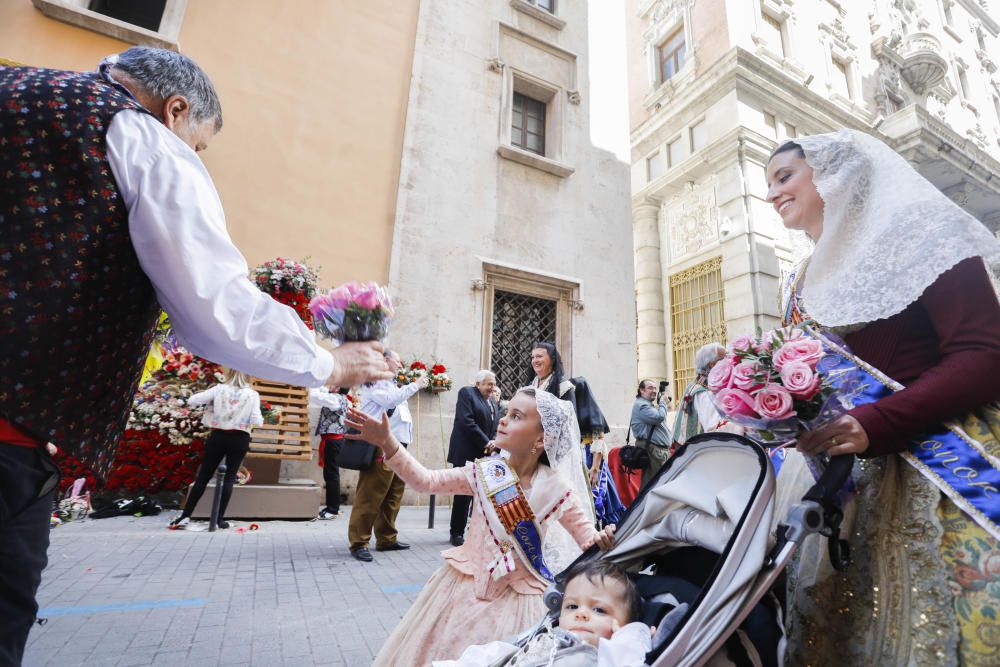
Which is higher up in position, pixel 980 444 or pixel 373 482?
pixel 980 444

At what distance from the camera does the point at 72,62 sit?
23.2 feet

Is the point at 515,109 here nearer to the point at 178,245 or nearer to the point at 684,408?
the point at 684,408

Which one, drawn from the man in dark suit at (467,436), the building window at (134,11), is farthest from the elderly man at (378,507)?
the building window at (134,11)

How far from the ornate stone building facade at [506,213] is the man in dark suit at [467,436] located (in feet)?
8.81

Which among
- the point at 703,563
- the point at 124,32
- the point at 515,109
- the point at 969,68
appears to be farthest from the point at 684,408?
the point at 969,68

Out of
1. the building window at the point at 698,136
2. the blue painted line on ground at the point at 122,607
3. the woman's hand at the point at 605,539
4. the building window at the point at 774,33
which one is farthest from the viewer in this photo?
the building window at the point at 774,33

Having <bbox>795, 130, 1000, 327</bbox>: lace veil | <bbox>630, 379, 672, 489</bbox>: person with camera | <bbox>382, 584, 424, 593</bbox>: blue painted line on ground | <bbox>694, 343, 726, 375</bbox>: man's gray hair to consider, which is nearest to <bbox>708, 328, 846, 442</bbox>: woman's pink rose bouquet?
<bbox>795, 130, 1000, 327</bbox>: lace veil

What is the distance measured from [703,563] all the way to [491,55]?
10.8 metres

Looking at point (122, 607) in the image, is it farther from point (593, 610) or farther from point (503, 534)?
point (593, 610)

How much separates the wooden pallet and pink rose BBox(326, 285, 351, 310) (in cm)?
572

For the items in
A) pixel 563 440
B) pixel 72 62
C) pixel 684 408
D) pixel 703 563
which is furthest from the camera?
pixel 72 62

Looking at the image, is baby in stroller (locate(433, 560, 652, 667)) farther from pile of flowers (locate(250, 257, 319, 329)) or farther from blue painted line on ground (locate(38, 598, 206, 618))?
pile of flowers (locate(250, 257, 319, 329))

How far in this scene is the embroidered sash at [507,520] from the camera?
2264 millimetres

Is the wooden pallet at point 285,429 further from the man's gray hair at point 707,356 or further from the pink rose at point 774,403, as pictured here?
the pink rose at point 774,403
